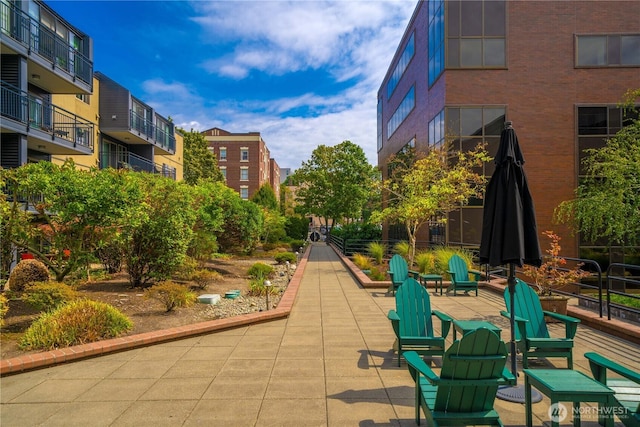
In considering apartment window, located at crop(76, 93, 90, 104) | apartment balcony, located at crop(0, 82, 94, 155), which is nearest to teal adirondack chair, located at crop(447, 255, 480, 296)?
apartment balcony, located at crop(0, 82, 94, 155)

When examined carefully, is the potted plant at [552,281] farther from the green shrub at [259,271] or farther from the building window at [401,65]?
the building window at [401,65]

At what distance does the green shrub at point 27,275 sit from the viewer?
10055mm

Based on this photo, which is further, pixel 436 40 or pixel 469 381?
pixel 436 40

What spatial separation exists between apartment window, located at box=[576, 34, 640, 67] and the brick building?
0.18ft

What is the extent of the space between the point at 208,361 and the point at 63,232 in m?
6.13

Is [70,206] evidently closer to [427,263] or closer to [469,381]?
[469,381]

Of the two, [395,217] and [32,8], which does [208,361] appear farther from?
[32,8]

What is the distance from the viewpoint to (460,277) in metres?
10.6

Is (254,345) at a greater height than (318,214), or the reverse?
(318,214)

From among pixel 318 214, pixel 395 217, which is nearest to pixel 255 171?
pixel 318 214

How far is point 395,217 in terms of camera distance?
1672cm

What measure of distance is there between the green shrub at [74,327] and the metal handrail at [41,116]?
39.8 ft

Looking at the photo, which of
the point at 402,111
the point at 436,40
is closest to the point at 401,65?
the point at 402,111

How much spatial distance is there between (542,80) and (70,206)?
76.2 feet
